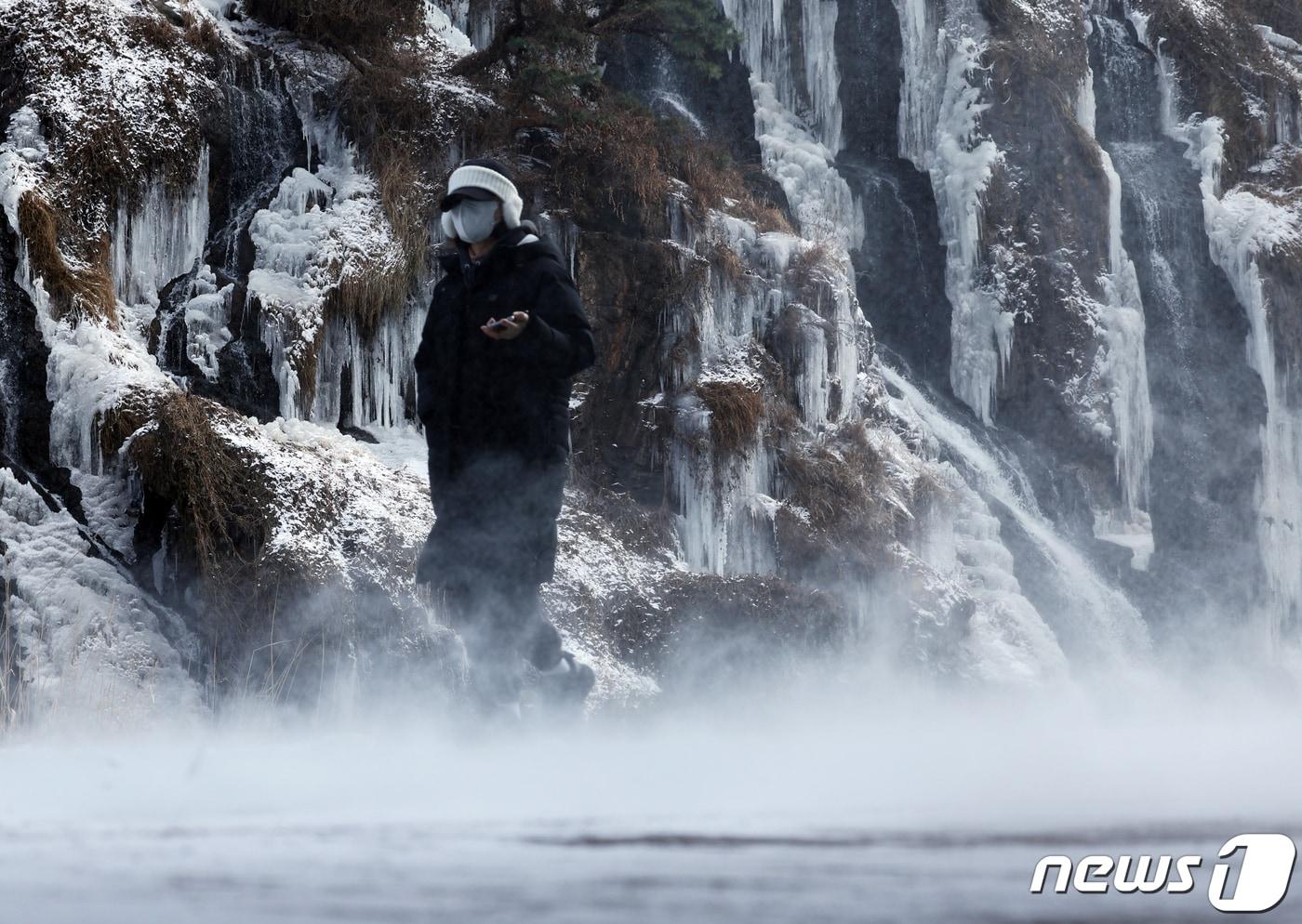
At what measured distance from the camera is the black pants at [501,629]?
10.9 feet

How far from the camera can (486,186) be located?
130 inches

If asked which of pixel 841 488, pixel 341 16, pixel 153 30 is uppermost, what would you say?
pixel 341 16

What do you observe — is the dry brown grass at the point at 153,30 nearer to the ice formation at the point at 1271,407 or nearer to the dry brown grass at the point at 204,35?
the dry brown grass at the point at 204,35

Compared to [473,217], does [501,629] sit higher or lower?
lower

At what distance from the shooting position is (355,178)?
8172 millimetres

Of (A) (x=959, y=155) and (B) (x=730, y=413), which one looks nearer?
(B) (x=730, y=413)

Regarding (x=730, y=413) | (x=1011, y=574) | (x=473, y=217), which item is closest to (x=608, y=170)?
(x=730, y=413)

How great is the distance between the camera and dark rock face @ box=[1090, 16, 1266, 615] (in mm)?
11781

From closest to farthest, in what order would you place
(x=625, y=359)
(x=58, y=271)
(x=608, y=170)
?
(x=58, y=271)
(x=625, y=359)
(x=608, y=170)

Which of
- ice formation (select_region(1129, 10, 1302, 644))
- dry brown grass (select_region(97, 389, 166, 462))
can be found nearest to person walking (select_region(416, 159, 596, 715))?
dry brown grass (select_region(97, 389, 166, 462))

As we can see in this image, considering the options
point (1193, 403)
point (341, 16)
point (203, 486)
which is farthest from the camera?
→ point (1193, 403)

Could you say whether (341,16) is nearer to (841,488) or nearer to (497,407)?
(841,488)
